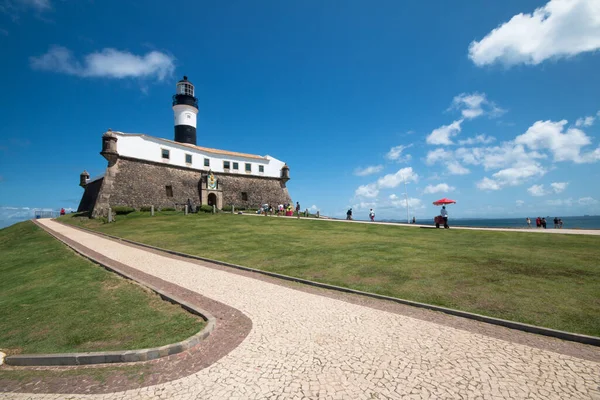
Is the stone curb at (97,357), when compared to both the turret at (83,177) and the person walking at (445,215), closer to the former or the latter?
the person walking at (445,215)

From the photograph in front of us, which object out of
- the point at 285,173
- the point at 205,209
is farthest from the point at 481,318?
the point at 285,173

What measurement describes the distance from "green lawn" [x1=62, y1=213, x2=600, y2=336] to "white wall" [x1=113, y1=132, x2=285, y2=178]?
19.5 m

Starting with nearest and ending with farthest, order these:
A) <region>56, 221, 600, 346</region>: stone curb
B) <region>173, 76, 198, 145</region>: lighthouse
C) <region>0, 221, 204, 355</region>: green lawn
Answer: <region>56, 221, 600, 346</region>: stone curb, <region>0, 221, 204, 355</region>: green lawn, <region>173, 76, 198, 145</region>: lighthouse

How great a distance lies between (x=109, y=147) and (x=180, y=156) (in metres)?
9.12

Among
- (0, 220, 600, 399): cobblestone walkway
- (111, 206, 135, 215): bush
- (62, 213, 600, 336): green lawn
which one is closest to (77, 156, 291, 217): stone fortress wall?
(111, 206, 135, 215): bush

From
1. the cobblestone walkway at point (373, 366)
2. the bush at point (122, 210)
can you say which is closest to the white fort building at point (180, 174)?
the bush at point (122, 210)

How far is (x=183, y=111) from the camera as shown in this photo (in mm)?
43094

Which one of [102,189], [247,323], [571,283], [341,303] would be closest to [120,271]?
[247,323]

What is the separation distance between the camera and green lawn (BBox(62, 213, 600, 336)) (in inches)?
258

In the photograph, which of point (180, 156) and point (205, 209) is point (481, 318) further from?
point (180, 156)

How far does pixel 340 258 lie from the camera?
11.7 m

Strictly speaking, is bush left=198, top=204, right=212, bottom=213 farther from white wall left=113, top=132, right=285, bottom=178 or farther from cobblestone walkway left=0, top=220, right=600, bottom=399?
cobblestone walkway left=0, top=220, right=600, bottom=399

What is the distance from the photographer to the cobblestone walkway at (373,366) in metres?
3.72

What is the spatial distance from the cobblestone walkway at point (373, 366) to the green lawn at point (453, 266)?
177 cm
